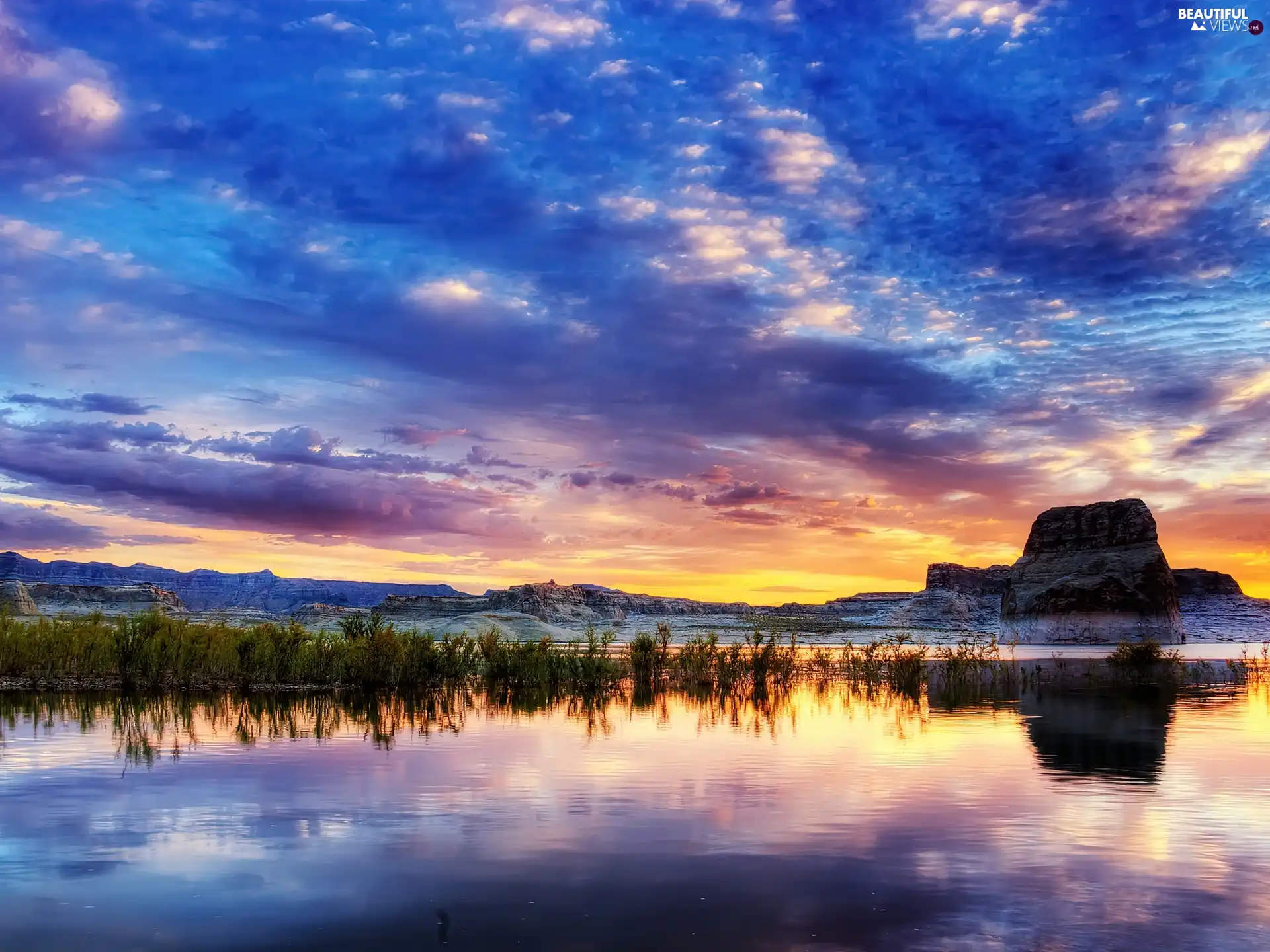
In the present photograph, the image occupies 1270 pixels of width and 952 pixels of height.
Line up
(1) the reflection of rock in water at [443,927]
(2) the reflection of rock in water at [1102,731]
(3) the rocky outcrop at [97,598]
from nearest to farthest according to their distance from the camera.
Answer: (1) the reflection of rock in water at [443,927] → (2) the reflection of rock in water at [1102,731] → (3) the rocky outcrop at [97,598]

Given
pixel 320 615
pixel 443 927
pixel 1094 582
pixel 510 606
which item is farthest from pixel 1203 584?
pixel 443 927

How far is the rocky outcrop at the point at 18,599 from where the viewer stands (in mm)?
141200

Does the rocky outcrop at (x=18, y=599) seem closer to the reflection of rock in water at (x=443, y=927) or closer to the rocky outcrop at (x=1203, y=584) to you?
the reflection of rock in water at (x=443, y=927)

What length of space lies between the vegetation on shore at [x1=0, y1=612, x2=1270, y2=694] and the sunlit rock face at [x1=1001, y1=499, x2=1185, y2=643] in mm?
73143

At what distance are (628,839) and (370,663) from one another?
21.9 m

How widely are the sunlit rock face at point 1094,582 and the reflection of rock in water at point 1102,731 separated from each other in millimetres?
78209

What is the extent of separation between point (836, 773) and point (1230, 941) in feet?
27.9

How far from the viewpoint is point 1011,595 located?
123812mm

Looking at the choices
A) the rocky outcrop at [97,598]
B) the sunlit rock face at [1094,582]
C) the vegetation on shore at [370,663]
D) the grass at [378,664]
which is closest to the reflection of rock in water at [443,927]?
the grass at [378,664]

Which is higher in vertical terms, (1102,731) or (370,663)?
(370,663)

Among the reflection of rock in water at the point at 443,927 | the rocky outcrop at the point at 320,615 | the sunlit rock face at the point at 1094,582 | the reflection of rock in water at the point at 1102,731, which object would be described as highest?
the sunlit rock face at the point at 1094,582

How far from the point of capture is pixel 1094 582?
362ft

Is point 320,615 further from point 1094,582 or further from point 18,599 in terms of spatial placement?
point 1094,582

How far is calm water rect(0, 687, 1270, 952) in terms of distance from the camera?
8.34 meters
